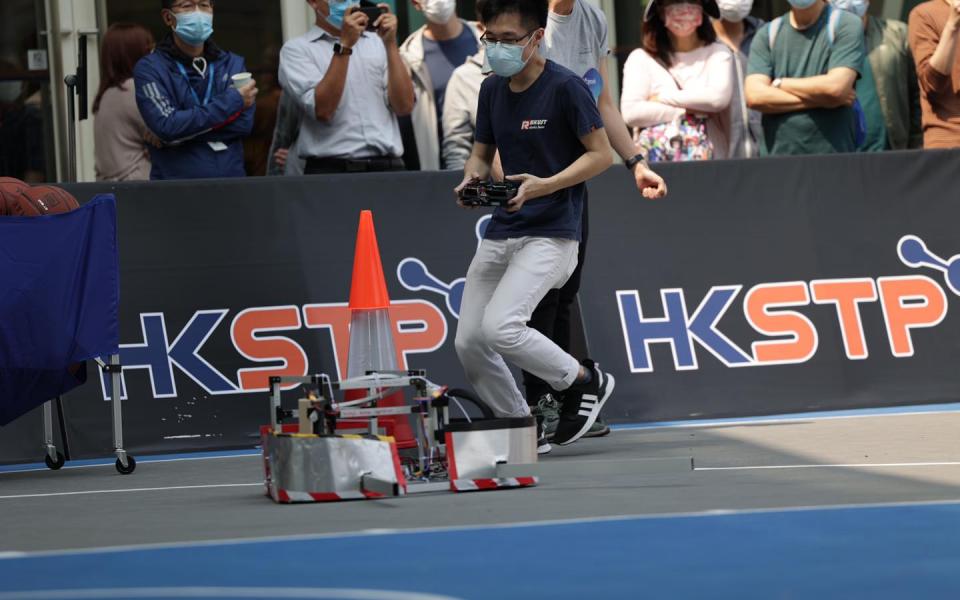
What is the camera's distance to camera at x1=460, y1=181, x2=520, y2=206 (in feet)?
25.6

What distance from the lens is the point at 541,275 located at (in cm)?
808

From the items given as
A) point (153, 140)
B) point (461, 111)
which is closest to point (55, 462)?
point (153, 140)

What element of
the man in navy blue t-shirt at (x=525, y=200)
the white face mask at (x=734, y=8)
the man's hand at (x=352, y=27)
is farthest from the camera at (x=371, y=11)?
the white face mask at (x=734, y=8)

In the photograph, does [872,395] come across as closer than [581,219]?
No

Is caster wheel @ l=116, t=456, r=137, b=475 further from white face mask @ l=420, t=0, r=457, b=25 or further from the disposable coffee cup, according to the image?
white face mask @ l=420, t=0, r=457, b=25

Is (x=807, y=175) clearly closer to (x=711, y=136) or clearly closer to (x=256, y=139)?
(x=711, y=136)

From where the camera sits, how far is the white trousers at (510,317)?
26.3 feet

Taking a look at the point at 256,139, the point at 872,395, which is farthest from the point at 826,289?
the point at 256,139

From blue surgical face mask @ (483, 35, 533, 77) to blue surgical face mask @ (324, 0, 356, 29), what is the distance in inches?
108

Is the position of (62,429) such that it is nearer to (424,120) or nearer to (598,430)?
(598,430)

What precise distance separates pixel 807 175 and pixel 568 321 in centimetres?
244

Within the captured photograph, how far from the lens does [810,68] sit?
11.3 metres

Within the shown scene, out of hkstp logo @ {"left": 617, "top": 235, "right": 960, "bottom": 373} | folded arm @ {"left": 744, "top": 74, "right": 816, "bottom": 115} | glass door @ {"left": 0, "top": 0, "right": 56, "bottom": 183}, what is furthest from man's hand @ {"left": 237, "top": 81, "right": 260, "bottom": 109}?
glass door @ {"left": 0, "top": 0, "right": 56, "bottom": 183}

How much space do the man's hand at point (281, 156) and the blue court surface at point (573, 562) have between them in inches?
216
